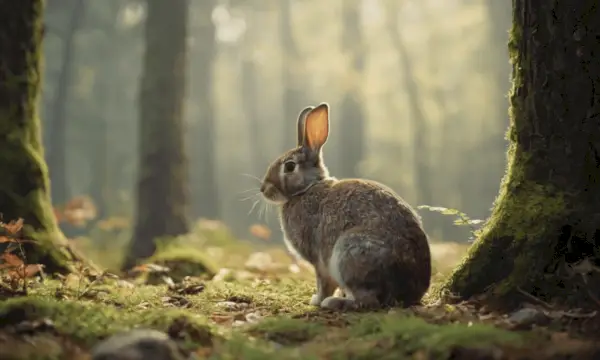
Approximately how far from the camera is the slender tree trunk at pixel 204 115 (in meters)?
38.2

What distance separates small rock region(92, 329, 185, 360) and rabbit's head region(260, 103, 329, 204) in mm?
3487

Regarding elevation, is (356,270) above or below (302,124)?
below

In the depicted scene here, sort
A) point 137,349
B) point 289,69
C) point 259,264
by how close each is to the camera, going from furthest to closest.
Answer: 1. point 289,69
2. point 259,264
3. point 137,349

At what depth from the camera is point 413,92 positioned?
39.6m

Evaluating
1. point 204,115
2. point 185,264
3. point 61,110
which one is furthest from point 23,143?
point 204,115

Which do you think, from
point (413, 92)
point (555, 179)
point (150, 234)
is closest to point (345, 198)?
point (555, 179)

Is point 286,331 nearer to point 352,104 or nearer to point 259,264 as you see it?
point 259,264

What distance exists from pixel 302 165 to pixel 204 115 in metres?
42.0

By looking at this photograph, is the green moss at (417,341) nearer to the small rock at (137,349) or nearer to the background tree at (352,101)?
the small rock at (137,349)

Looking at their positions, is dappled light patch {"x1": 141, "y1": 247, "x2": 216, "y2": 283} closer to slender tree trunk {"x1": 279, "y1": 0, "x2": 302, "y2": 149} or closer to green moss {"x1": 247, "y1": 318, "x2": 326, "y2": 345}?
green moss {"x1": 247, "y1": 318, "x2": 326, "y2": 345}

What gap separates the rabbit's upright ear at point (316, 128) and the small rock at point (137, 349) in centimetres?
370

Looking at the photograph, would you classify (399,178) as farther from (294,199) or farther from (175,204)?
(294,199)

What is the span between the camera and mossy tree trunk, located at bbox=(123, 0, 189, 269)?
12.6 metres

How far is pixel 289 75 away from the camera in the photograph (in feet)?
173
